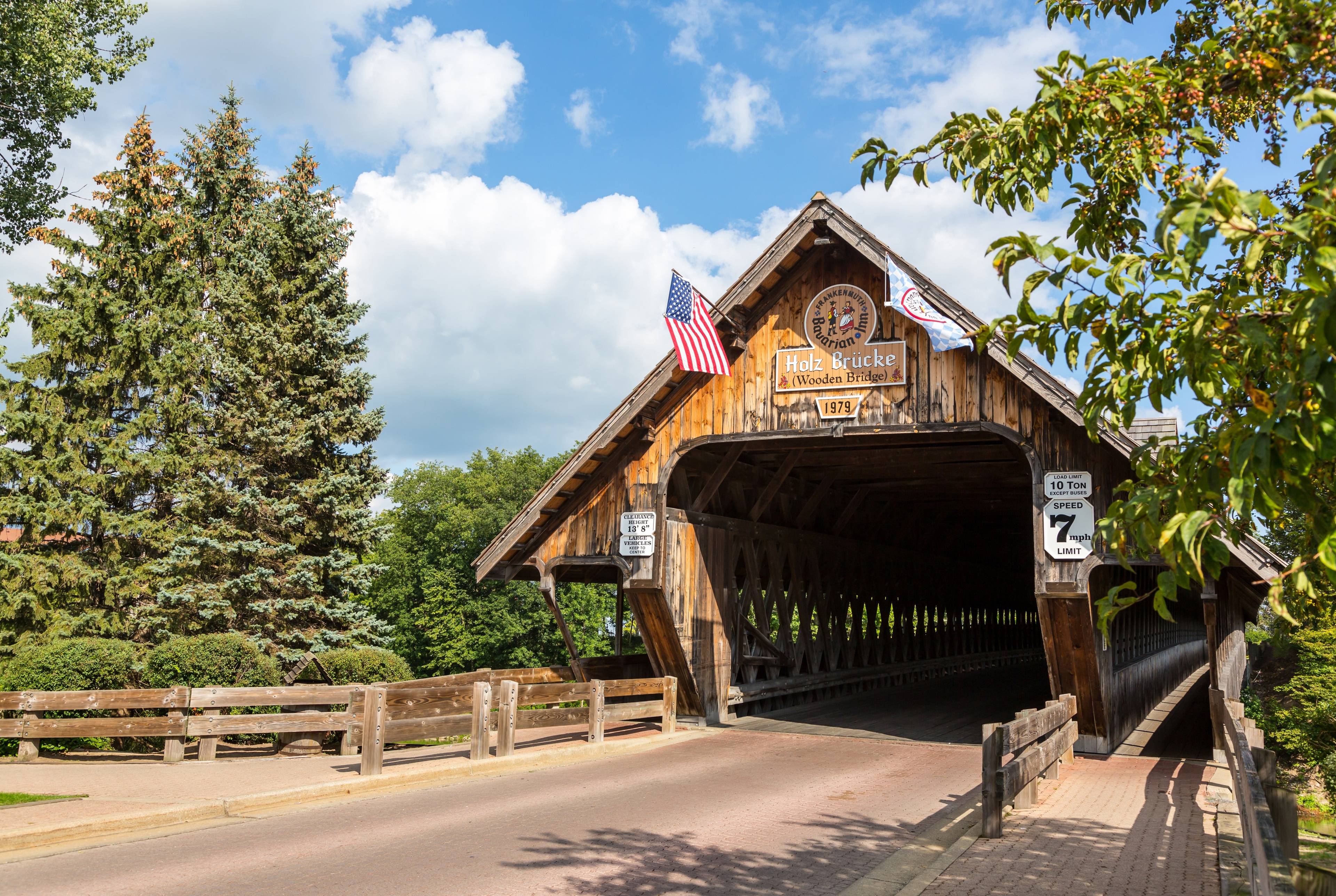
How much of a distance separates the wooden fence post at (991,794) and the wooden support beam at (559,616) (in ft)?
28.0

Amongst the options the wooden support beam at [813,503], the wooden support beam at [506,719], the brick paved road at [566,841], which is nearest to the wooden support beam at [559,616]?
the wooden support beam at [506,719]

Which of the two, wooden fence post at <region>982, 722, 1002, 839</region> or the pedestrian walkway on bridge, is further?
wooden fence post at <region>982, 722, 1002, 839</region>

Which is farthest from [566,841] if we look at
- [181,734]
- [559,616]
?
[559,616]

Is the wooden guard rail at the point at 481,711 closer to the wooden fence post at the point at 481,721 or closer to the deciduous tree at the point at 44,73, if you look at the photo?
the wooden fence post at the point at 481,721

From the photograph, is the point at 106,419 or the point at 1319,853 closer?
the point at 1319,853

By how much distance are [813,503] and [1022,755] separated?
34.1ft

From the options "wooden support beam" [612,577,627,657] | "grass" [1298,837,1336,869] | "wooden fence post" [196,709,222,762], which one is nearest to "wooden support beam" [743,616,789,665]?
"wooden support beam" [612,577,627,657]

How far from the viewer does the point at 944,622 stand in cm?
3036

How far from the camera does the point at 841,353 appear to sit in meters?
14.2

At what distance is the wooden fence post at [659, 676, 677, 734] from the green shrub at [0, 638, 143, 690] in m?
7.90

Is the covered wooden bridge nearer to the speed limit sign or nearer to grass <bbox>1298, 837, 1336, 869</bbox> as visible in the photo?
the speed limit sign

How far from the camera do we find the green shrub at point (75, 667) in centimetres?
1423

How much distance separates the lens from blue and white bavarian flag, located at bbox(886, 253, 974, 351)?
508 inches

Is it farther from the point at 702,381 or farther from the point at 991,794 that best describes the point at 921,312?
the point at 991,794
